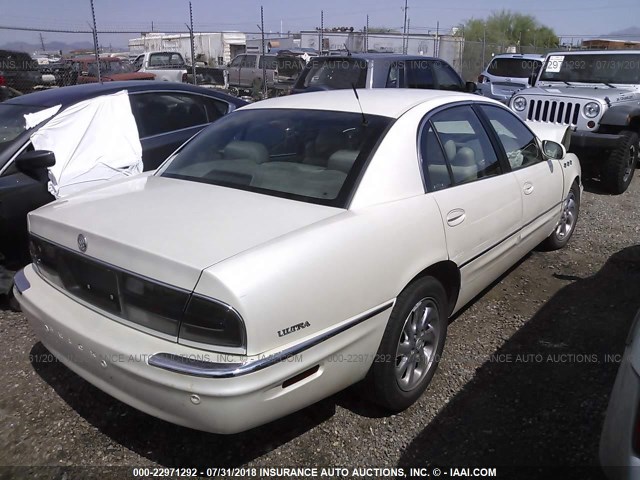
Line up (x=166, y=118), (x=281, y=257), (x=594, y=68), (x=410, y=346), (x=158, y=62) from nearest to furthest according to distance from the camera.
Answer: (x=281, y=257), (x=410, y=346), (x=166, y=118), (x=594, y=68), (x=158, y=62)

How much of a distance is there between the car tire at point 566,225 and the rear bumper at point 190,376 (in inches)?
121

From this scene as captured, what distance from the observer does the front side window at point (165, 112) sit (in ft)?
16.2

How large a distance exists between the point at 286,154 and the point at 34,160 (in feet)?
7.34

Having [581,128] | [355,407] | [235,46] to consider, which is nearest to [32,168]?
[355,407]

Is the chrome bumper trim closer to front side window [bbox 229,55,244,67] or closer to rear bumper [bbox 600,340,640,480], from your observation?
rear bumper [bbox 600,340,640,480]

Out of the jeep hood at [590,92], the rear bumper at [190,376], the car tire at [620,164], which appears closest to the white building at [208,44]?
the jeep hood at [590,92]

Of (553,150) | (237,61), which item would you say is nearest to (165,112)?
(553,150)

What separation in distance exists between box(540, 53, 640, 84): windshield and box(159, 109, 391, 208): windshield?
22.5 ft

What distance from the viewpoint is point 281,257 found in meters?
2.04

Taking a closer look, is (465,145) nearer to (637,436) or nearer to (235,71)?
(637,436)

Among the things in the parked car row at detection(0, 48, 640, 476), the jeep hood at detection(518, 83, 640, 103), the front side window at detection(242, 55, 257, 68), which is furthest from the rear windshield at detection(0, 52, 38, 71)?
the jeep hood at detection(518, 83, 640, 103)

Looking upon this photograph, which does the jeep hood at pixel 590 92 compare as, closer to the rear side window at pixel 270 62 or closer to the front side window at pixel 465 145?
the front side window at pixel 465 145

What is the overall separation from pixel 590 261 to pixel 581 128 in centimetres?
328

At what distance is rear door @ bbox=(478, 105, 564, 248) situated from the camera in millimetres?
3730
